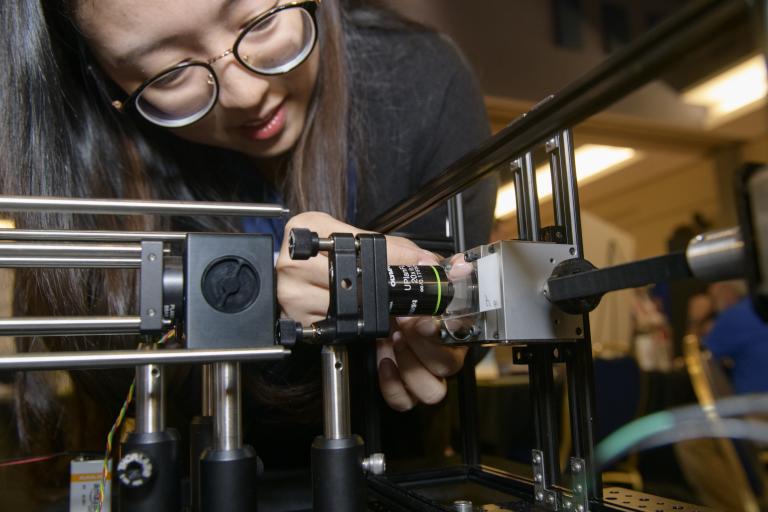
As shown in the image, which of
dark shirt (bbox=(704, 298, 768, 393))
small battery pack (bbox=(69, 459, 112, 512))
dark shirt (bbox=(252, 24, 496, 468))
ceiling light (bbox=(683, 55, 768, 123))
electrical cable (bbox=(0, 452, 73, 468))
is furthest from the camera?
ceiling light (bbox=(683, 55, 768, 123))

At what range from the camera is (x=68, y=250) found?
44 centimetres

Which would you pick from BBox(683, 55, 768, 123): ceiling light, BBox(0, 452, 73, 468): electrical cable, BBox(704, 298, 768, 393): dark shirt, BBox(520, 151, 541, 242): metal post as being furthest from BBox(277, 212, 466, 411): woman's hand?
BBox(683, 55, 768, 123): ceiling light

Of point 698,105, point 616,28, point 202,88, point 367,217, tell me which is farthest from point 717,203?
point 202,88

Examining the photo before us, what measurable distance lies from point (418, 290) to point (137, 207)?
236 millimetres

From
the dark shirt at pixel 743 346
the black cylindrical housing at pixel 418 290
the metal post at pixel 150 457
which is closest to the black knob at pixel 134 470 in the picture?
the metal post at pixel 150 457

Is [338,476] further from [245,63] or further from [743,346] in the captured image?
[743,346]

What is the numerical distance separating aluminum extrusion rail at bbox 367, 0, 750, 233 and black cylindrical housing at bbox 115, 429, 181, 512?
35 centimetres

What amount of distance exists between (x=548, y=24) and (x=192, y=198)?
2.58m

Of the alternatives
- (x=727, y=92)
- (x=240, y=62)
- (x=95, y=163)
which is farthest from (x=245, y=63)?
(x=727, y=92)

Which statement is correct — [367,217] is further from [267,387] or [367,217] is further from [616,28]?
[616,28]

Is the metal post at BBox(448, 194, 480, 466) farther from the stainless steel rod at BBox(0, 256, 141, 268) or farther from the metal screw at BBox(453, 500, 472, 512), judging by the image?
the stainless steel rod at BBox(0, 256, 141, 268)

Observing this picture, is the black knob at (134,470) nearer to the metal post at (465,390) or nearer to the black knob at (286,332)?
the black knob at (286,332)

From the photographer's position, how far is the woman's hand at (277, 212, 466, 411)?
0.57 metres

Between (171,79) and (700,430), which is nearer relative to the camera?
(171,79)
